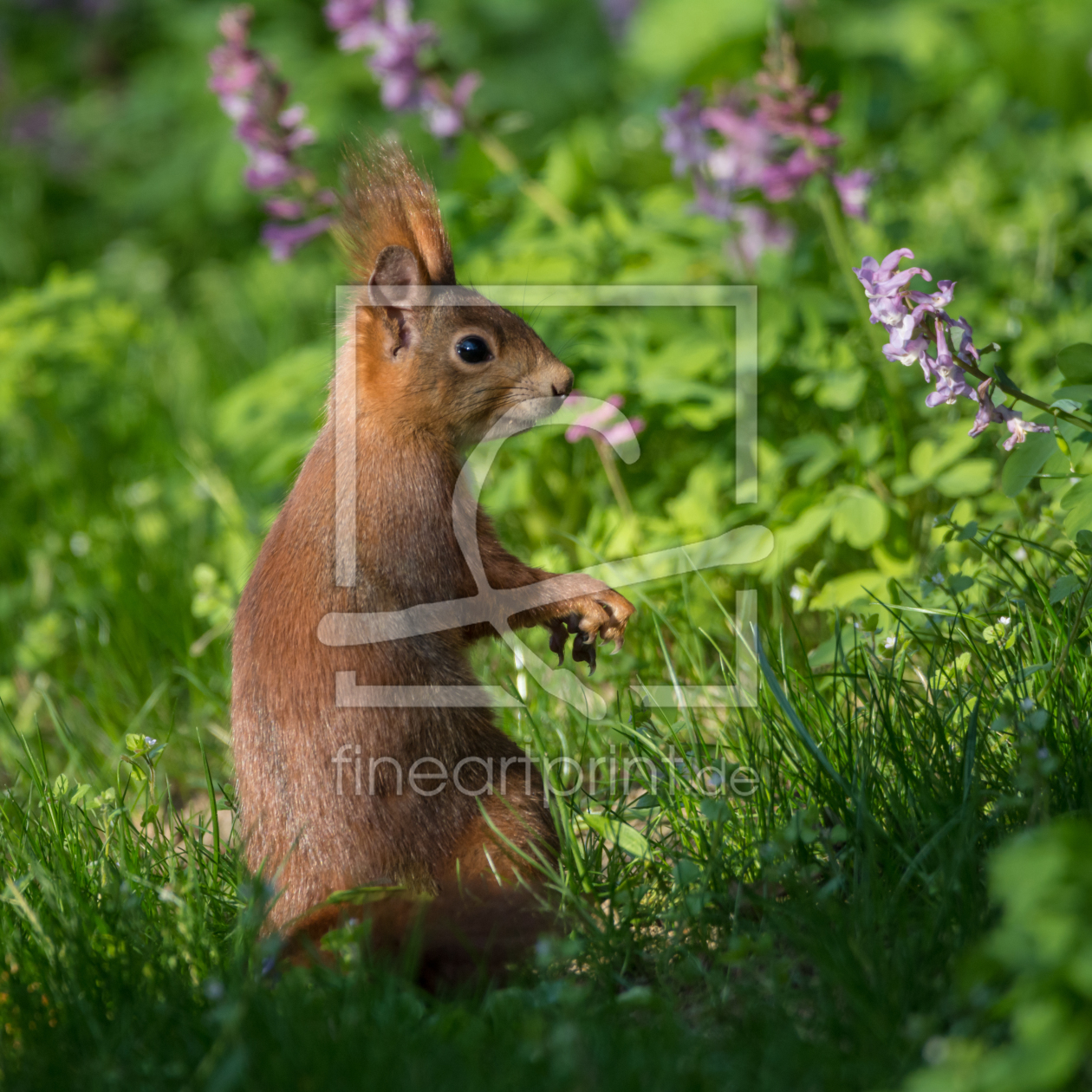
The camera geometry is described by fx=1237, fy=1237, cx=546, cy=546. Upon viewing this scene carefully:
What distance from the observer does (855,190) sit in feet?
10.2

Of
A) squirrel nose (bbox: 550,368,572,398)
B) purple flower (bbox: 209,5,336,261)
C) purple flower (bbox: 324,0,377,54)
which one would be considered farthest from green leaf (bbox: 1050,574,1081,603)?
purple flower (bbox: 324,0,377,54)

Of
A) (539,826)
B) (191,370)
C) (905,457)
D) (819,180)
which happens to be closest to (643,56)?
(191,370)

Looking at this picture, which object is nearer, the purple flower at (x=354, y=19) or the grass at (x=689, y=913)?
the grass at (x=689, y=913)

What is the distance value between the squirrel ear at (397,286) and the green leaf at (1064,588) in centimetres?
128

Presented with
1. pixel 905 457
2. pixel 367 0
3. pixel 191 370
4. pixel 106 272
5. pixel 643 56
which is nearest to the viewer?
pixel 905 457

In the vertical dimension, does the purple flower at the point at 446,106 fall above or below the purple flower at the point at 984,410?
above

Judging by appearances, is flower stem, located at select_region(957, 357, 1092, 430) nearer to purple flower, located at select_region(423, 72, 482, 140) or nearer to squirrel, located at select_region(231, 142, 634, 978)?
squirrel, located at select_region(231, 142, 634, 978)

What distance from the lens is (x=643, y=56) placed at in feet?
20.3

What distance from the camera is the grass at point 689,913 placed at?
158 centimetres

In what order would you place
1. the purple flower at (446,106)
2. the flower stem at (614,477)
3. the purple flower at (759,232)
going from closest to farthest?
the flower stem at (614,477) → the purple flower at (446,106) → the purple flower at (759,232)

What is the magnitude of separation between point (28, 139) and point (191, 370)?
3.10 metres

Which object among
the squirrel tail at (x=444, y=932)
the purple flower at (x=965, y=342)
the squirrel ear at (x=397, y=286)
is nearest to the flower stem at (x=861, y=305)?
the purple flower at (x=965, y=342)

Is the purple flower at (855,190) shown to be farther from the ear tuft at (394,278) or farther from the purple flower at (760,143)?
the ear tuft at (394,278)

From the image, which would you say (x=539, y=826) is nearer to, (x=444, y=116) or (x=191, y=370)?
(x=444, y=116)
